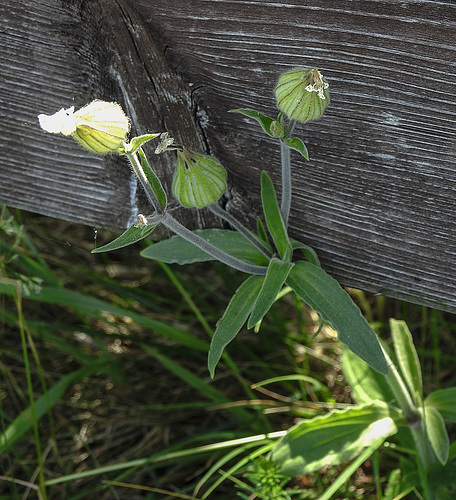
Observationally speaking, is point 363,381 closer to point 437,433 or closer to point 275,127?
point 437,433

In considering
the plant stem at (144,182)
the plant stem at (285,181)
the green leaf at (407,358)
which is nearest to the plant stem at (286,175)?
the plant stem at (285,181)

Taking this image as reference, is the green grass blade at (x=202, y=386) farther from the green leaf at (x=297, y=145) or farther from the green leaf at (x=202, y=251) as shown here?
the green leaf at (x=297, y=145)

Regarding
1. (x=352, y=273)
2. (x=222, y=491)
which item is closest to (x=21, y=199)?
(x=352, y=273)

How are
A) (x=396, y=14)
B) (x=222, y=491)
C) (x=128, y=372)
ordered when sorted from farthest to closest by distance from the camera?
(x=128, y=372)
(x=222, y=491)
(x=396, y=14)

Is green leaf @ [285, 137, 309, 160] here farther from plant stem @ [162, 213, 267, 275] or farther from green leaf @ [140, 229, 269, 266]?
green leaf @ [140, 229, 269, 266]

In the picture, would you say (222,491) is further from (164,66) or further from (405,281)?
(164,66)
